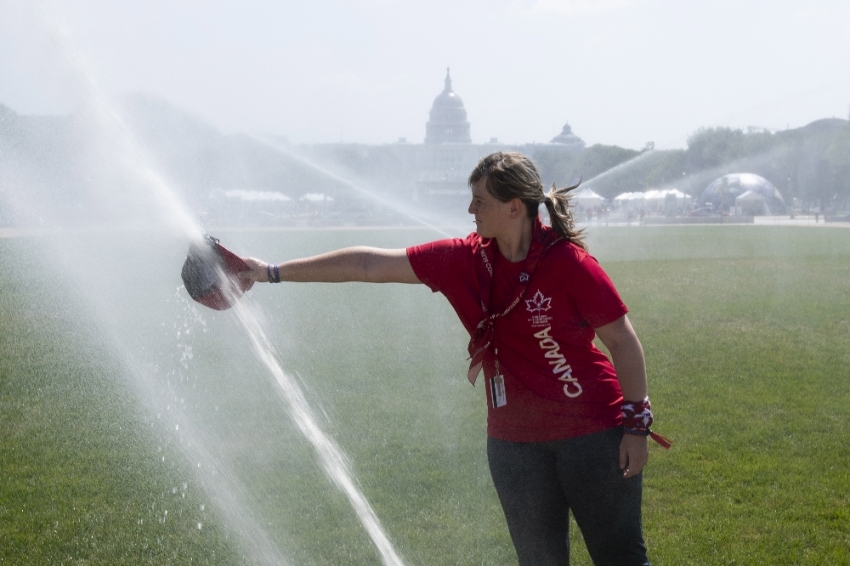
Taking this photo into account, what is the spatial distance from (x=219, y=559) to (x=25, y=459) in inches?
92.0

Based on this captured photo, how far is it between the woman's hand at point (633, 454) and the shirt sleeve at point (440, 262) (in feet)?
2.92

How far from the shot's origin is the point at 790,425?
720 centimetres

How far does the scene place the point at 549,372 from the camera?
10.5 ft

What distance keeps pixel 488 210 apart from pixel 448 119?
127m

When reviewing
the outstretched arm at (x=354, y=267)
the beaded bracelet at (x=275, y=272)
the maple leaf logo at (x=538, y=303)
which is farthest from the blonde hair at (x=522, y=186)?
the beaded bracelet at (x=275, y=272)

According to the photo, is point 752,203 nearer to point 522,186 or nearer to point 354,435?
point 354,435

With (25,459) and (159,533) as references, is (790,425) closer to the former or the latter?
(159,533)

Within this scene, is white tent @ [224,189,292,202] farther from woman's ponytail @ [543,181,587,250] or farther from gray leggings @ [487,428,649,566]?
gray leggings @ [487,428,649,566]

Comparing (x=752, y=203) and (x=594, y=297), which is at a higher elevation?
(x=594, y=297)

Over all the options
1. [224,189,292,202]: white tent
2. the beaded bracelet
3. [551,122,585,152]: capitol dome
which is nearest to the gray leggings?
the beaded bracelet

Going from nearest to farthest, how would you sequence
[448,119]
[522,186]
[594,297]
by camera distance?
[594,297]
[522,186]
[448,119]

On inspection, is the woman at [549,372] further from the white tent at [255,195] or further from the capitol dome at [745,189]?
the capitol dome at [745,189]

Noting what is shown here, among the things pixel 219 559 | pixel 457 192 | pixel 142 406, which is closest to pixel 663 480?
pixel 219 559

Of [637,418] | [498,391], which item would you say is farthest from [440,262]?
[637,418]
